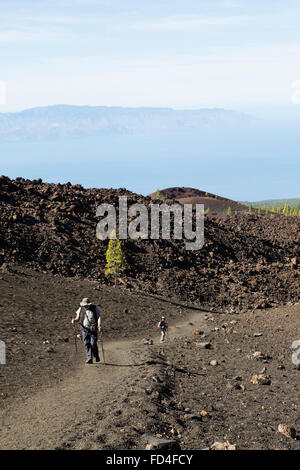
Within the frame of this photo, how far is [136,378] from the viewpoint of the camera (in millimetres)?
17172

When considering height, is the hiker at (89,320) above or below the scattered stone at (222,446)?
above

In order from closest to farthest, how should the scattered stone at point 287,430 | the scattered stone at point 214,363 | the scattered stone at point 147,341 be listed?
1. the scattered stone at point 287,430
2. the scattered stone at point 214,363
3. the scattered stone at point 147,341

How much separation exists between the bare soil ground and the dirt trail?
0.04m

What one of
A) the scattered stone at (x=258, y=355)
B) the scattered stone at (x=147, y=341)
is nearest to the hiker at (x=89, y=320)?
the scattered stone at (x=147, y=341)

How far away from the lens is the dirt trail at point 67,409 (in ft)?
39.7

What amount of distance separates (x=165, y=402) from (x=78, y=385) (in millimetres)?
3793

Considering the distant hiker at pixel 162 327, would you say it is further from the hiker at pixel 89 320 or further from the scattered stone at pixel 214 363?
the hiker at pixel 89 320

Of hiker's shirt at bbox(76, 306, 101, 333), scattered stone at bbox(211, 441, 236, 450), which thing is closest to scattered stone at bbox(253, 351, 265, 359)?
hiker's shirt at bbox(76, 306, 101, 333)

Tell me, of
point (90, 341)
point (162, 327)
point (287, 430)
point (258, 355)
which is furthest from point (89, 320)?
point (258, 355)

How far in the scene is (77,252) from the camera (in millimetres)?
40406

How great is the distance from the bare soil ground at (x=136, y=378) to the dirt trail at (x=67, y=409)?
0.12ft

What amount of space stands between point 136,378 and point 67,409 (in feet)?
11.7

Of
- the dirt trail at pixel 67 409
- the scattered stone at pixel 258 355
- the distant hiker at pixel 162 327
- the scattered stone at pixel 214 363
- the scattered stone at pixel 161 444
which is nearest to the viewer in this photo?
the scattered stone at pixel 161 444

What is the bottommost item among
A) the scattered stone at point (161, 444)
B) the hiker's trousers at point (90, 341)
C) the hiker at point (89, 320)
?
the scattered stone at point (161, 444)
